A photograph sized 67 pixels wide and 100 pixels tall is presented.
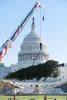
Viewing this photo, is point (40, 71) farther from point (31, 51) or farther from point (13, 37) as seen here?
point (31, 51)

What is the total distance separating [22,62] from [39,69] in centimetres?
8869

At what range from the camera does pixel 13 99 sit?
702 inches

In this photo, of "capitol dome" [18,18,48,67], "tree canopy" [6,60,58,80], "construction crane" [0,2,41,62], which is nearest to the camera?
"construction crane" [0,2,41,62]

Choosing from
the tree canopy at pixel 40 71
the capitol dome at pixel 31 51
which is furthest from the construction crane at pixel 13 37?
the capitol dome at pixel 31 51

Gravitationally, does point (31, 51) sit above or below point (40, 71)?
above

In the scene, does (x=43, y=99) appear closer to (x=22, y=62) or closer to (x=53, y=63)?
(x=53, y=63)

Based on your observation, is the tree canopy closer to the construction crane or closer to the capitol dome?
the construction crane

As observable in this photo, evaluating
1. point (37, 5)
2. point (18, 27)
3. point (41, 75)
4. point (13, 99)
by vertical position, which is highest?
point (37, 5)

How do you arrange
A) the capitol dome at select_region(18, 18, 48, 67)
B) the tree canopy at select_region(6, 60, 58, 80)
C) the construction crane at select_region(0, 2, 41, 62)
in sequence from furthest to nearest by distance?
the capitol dome at select_region(18, 18, 48, 67), the tree canopy at select_region(6, 60, 58, 80), the construction crane at select_region(0, 2, 41, 62)

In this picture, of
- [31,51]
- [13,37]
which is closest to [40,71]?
[13,37]

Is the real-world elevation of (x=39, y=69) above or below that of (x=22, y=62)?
below

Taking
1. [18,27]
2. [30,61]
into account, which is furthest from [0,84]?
[30,61]

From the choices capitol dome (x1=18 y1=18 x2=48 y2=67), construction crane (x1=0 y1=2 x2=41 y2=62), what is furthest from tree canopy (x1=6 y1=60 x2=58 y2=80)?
capitol dome (x1=18 y1=18 x2=48 y2=67)

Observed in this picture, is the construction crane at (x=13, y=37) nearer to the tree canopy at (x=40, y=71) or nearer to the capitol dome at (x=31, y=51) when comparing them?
the tree canopy at (x=40, y=71)
